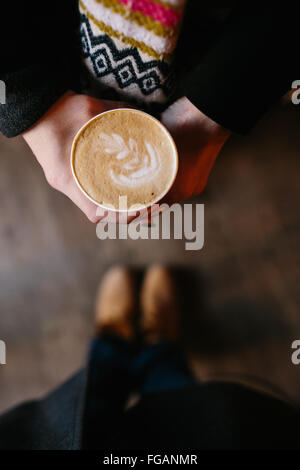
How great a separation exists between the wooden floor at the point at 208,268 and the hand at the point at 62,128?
693 mm

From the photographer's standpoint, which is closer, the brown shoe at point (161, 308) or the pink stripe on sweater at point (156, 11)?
the pink stripe on sweater at point (156, 11)

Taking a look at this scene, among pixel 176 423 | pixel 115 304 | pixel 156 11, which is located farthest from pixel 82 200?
pixel 115 304

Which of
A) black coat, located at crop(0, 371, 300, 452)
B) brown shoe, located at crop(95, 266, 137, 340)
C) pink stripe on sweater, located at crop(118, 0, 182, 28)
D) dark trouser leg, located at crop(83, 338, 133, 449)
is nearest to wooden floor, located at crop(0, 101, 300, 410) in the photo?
brown shoe, located at crop(95, 266, 137, 340)

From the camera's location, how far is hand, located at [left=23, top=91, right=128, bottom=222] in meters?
0.65

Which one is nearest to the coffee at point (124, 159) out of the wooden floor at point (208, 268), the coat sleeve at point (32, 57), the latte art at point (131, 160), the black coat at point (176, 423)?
the latte art at point (131, 160)

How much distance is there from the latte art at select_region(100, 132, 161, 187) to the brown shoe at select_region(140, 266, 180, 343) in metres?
0.79

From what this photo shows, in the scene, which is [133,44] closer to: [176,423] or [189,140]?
[189,140]

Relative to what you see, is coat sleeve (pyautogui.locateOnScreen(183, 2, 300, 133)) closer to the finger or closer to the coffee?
the coffee

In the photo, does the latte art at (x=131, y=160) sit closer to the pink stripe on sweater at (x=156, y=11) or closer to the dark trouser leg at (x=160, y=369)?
the pink stripe on sweater at (x=156, y=11)

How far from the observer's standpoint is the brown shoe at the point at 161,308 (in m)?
1.37

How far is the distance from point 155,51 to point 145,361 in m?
1.05

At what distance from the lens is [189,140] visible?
69 cm

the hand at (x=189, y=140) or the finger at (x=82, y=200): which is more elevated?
the hand at (x=189, y=140)

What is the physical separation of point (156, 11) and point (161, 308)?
1.08m
